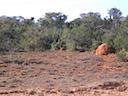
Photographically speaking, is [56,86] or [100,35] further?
[100,35]

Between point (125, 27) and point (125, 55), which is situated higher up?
point (125, 27)

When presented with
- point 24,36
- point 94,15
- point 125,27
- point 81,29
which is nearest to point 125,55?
point 125,27

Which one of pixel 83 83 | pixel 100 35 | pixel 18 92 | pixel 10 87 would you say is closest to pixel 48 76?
pixel 83 83

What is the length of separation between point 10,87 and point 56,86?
1449 millimetres

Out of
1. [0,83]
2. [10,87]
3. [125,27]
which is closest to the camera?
[10,87]

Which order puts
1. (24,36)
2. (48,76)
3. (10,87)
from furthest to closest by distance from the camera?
(24,36) → (48,76) → (10,87)

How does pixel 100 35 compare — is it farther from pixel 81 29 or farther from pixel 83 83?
pixel 83 83

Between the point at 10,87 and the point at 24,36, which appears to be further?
the point at 24,36

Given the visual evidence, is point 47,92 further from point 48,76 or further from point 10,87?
point 48,76

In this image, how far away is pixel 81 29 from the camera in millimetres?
30734

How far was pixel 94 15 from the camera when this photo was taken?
152ft

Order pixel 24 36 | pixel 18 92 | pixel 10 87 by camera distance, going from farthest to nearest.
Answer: pixel 24 36 → pixel 10 87 → pixel 18 92

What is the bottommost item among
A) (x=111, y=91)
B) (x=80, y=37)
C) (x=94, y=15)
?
(x=111, y=91)

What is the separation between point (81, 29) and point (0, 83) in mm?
20342
